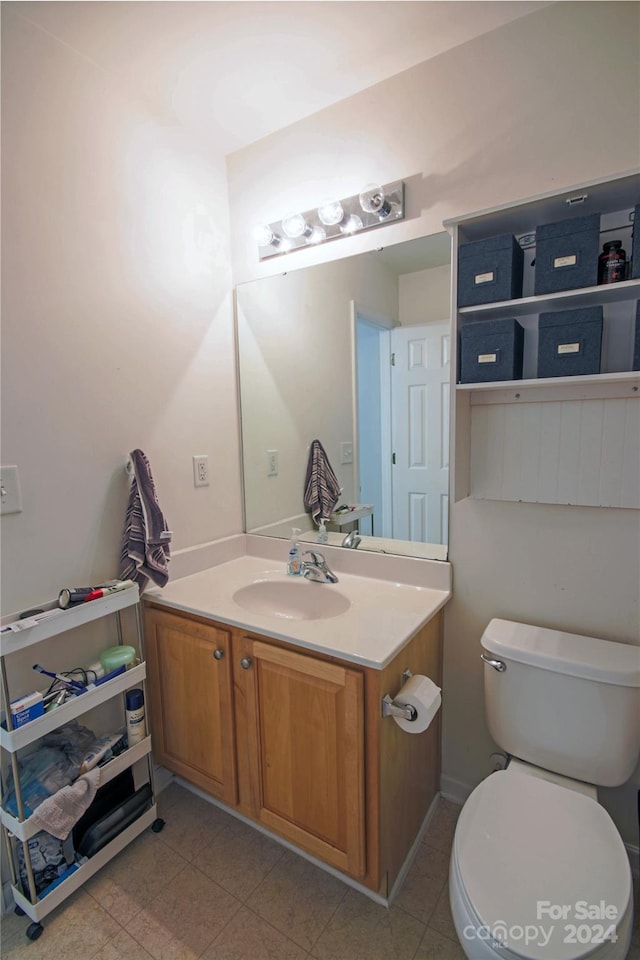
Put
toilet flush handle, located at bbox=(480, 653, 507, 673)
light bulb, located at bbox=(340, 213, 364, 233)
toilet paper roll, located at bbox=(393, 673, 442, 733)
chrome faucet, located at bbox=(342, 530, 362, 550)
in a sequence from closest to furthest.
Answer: toilet paper roll, located at bbox=(393, 673, 442, 733)
toilet flush handle, located at bbox=(480, 653, 507, 673)
light bulb, located at bbox=(340, 213, 364, 233)
chrome faucet, located at bbox=(342, 530, 362, 550)

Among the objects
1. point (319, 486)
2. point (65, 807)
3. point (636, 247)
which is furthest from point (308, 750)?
point (636, 247)

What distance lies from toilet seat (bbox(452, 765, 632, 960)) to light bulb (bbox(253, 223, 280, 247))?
6.56 ft

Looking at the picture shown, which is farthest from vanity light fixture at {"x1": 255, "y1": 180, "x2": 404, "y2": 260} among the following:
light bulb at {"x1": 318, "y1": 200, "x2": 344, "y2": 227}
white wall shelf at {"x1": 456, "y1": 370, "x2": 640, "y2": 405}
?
white wall shelf at {"x1": 456, "y1": 370, "x2": 640, "y2": 405}

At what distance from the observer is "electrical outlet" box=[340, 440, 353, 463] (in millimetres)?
1782

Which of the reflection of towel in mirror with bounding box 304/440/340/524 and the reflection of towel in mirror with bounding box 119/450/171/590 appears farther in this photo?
the reflection of towel in mirror with bounding box 304/440/340/524

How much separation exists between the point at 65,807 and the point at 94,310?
1.48 meters

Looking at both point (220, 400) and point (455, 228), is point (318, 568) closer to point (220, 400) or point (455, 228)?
point (220, 400)

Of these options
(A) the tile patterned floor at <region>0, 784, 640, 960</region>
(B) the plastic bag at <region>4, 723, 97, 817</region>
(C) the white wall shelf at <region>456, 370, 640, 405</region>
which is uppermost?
(C) the white wall shelf at <region>456, 370, 640, 405</region>

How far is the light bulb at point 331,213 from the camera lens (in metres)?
1.64

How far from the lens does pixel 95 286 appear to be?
146 cm

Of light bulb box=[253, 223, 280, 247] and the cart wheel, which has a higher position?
light bulb box=[253, 223, 280, 247]

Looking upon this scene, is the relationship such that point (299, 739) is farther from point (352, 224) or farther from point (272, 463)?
point (352, 224)

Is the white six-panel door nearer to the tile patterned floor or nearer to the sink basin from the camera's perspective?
the sink basin

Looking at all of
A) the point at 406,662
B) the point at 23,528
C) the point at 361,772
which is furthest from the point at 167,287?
the point at 361,772
